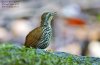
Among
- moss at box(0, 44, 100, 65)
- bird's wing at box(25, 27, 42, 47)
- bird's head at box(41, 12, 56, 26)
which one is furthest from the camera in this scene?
bird's head at box(41, 12, 56, 26)

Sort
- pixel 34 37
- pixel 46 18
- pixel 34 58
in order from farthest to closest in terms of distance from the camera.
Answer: pixel 46 18 → pixel 34 37 → pixel 34 58

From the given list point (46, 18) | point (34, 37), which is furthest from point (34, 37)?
point (46, 18)

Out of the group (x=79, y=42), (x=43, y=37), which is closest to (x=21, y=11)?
(x=79, y=42)

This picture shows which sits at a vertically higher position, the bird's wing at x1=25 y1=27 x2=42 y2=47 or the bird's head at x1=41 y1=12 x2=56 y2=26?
the bird's head at x1=41 y1=12 x2=56 y2=26

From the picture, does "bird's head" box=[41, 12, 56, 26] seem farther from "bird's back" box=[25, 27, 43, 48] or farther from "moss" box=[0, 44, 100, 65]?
"moss" box=[0, 44, 100, 65]

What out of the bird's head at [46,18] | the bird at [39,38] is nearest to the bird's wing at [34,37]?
the bird at [39,38]

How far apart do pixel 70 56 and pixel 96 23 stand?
9258mm

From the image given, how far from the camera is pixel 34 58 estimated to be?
564cm

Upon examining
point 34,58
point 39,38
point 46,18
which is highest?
point 46,18

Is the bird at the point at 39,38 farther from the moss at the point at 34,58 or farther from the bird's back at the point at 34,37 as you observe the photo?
the moss at the point at 34,58

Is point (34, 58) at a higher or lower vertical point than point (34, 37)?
lower

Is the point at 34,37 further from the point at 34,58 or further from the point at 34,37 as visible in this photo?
the point at 34,58

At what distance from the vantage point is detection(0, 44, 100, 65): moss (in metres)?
5.54

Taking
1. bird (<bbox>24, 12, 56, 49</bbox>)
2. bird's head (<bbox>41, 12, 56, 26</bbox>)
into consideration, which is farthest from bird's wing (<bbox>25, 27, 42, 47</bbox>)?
bird's head (<bbox>41, 12, 56, 26</bbox>)
